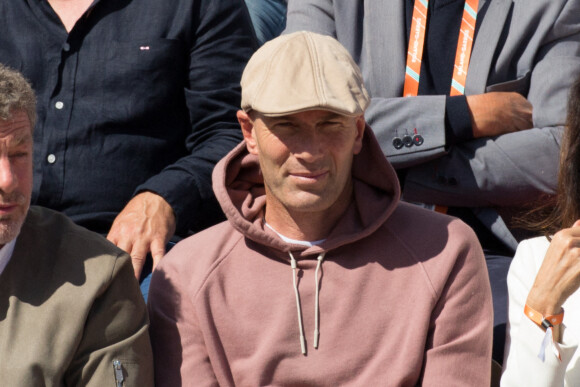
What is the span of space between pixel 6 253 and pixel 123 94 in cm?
112

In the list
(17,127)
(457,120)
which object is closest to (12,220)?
(17,127)

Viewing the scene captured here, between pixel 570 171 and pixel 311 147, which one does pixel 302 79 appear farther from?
pixel 570 171

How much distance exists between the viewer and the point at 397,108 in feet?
12.3

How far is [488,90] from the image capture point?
380 centimetres

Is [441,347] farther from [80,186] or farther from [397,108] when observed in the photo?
[80,186]

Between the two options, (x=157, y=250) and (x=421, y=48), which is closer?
(x=157, y=250)

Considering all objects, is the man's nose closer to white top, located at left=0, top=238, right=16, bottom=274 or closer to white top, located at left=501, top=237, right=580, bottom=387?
white top, located at left=501, top=237, right=580, bottom=387

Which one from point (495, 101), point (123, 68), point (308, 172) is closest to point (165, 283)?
point (308, 172)

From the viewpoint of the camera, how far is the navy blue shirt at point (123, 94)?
12.5 ft

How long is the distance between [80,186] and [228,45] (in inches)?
31.0

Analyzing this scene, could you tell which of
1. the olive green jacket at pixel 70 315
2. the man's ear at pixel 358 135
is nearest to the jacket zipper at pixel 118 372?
the olive green jacket at pixel 70 315

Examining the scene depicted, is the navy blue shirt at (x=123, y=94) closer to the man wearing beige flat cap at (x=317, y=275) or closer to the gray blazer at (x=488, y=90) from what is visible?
the gray blazer at (x=488, y=90)

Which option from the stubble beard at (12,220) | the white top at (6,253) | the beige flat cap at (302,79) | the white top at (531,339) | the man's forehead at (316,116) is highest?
the beige flat cap at (302,79)

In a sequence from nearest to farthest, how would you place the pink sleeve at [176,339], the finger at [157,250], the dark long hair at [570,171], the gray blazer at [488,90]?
the pink sleeve at [176,339]
the dark long hair at [570,171]
the finger at [157,250]
the gray blazer at [488,90]
